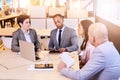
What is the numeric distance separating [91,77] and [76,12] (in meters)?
5.92

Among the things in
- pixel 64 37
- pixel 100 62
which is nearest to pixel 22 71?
pixel 100 62

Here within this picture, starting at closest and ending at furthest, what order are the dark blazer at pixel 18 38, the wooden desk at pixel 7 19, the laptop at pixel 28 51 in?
the laptop at pixel 28 51 < the dark blazer at pixel 18 38 < the wooden desk at pixel 7 19

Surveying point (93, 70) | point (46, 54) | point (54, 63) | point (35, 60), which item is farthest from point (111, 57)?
point (46, 54)

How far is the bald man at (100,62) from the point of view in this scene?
221 centimetres

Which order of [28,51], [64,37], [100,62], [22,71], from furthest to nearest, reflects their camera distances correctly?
[64,37]
[28,51]
[22,71]
[100,62]

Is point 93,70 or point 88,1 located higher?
point 88,1

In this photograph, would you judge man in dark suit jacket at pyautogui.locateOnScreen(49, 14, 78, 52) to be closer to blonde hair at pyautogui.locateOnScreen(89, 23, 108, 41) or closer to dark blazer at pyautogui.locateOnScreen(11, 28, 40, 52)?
dark blazer at pyautogui.locateOnScreen(11, 28, 40, 52)

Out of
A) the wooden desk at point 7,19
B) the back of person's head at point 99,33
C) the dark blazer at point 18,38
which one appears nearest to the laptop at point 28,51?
the dark blazer at point 18,38

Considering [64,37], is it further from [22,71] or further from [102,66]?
[102,66]

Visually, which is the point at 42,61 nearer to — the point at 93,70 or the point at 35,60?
the point at 35,60

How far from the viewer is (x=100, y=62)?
2.20 meters

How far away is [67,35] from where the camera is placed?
4.15 m

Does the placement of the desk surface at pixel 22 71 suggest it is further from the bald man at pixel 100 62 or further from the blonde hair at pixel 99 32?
the blonde hair at pixel 99 32

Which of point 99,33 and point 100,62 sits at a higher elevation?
point 99,33
